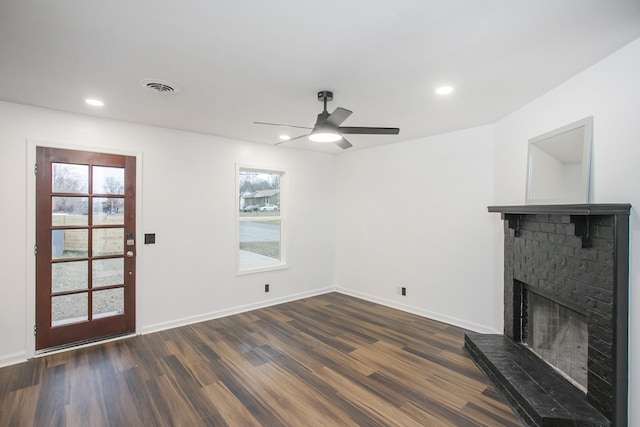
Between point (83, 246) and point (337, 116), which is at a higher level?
point (337, 116)

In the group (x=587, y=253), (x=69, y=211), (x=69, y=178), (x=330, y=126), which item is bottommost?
(x=587, y=253)

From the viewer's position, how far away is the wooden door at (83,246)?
10.4ft

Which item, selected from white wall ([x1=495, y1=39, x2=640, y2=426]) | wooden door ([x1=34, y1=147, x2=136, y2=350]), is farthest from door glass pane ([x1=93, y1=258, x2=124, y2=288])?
white wall ([x1=495, y1=39, x2=640, y2=426])

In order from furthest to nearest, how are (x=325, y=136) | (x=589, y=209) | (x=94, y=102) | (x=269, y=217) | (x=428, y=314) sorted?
1. (x=269, y=217)
2. (x=428, y=314)
3. (x=94, y=102)
4. (x=325, y=136)
5. (x=589, y=209)

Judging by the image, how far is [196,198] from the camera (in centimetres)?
413

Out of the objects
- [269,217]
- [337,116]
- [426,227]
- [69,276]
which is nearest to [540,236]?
[426,227]

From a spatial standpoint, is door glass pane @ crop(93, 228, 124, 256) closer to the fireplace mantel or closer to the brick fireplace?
the brick fireplace

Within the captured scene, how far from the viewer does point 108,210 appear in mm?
3529

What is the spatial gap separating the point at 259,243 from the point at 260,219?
392 mm

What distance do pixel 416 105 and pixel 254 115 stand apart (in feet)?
5.57

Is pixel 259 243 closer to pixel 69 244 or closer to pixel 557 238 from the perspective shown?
pixel 69 244

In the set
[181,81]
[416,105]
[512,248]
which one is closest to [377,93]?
[416,105]

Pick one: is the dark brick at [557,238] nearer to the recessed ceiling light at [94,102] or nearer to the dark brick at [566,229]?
the dark brick at [566,229]

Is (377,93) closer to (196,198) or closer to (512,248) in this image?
(512,248)
